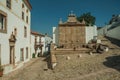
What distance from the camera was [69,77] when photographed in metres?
11.4

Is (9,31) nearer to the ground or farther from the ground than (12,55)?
farther from the ground

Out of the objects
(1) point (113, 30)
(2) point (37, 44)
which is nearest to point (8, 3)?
(2) point (37, 44)

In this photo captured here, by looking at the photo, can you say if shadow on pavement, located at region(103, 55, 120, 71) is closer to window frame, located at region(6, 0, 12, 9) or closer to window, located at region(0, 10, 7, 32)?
Result: window, located at region(0, 10, 7, 32)

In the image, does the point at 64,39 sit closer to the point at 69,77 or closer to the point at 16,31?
the point at 16,31

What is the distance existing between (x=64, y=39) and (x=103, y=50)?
28.4 feet

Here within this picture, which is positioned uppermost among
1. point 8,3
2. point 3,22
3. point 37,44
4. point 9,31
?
point 8,3

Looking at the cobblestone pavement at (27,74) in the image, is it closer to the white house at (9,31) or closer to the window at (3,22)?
the white house at (9,31)

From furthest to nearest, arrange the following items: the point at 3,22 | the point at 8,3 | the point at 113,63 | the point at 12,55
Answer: the point at 12,55
the point at 8,3
the point at 3,22
the point at 113,63

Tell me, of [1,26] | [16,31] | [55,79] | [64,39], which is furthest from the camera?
[64,39]

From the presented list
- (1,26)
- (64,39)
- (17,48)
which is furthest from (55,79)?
(64,39)

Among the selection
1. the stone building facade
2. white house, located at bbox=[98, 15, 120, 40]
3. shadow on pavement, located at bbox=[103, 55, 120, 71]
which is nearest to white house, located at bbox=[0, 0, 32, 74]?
shadow on pavement, located at bbox=[103, 55, 120, 71]

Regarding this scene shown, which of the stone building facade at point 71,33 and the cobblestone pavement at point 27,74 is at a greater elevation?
the stone building facade at point 71,33

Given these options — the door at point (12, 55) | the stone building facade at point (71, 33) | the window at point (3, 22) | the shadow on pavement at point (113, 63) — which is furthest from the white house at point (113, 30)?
the window at point (3, 22)

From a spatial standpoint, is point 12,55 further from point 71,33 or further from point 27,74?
point 71,33
